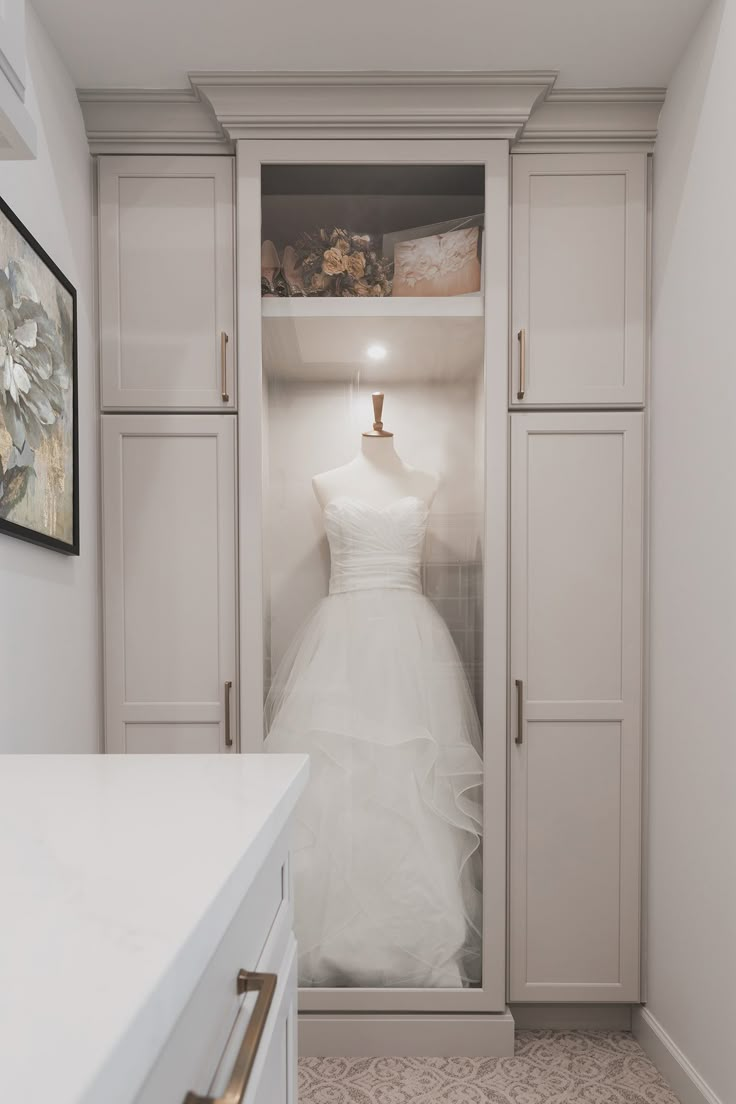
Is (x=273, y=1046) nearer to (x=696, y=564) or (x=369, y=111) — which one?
(x=696, y=564)

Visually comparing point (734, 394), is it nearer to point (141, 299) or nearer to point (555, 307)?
point (555, 307)

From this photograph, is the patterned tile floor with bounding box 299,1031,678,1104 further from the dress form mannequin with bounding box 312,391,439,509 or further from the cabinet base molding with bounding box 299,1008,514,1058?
the dress form mannequin with bounding box 312,391,439,509

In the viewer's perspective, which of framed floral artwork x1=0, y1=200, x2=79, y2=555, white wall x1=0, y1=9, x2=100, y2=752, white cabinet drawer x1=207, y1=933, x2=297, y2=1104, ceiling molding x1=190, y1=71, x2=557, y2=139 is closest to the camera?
white cabinet drawer x1=207, y1=933, x2=297, y2=1104

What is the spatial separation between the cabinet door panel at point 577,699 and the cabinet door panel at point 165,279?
3.01ft

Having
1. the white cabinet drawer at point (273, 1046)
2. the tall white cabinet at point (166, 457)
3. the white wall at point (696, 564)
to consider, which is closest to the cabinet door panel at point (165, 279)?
the tall white cabinet at point (166, 457)

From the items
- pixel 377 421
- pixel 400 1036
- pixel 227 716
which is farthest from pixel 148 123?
pixel 400 1036

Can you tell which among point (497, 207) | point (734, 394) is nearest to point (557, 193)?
point (497, 207)

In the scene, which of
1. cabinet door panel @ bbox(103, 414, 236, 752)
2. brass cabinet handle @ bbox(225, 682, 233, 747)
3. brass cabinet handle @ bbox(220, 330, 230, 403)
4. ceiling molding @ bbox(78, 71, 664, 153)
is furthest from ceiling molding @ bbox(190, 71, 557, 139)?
brass cabinet handle @ bbox(225, 682, 233, 747)

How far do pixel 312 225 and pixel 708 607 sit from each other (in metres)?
1.46

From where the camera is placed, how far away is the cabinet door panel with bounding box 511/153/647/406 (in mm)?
2414

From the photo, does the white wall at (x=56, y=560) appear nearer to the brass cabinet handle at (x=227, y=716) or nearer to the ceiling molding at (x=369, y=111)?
the ceiling molding at (x=369, y=111)

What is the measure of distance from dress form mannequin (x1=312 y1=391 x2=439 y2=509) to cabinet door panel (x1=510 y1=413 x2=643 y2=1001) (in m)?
Result: 0.26

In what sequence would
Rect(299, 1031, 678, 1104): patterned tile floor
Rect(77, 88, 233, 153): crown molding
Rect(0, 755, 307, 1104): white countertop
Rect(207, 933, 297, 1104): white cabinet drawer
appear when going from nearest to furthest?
Rect(0, 755, 307, 1104): white countertop < Rect(207, 933, 297, 1104): white cabinet drawer < Rect(299, 1031, 678, 1104): patterned tile floor < Rect(77, 88, 233, 153): crown molding

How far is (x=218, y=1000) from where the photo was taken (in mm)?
702
